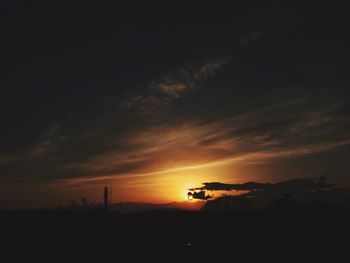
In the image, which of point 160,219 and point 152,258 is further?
point 160,219

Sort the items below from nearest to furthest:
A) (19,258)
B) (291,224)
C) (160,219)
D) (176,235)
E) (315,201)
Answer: (19,258) → (176,235) → (291,224) → (160,219) → (315,201)

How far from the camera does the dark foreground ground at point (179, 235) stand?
5131cm

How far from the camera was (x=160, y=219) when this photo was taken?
77688mm

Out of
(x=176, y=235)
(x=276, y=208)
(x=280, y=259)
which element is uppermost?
(x=276, y=208)

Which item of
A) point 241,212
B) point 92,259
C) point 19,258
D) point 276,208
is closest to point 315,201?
point 276,208

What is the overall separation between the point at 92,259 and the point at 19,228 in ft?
51.5

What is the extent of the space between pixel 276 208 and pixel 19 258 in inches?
1981

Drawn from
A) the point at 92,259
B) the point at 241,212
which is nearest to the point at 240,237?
the point at 241,212

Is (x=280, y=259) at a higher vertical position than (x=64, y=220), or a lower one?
lower

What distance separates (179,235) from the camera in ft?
208

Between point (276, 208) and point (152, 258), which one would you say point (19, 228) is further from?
point (276, 208)

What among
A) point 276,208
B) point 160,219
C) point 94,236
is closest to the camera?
point 94,236

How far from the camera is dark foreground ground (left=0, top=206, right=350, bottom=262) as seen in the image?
51.3 metres

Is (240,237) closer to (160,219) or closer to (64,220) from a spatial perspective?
(160,219)
